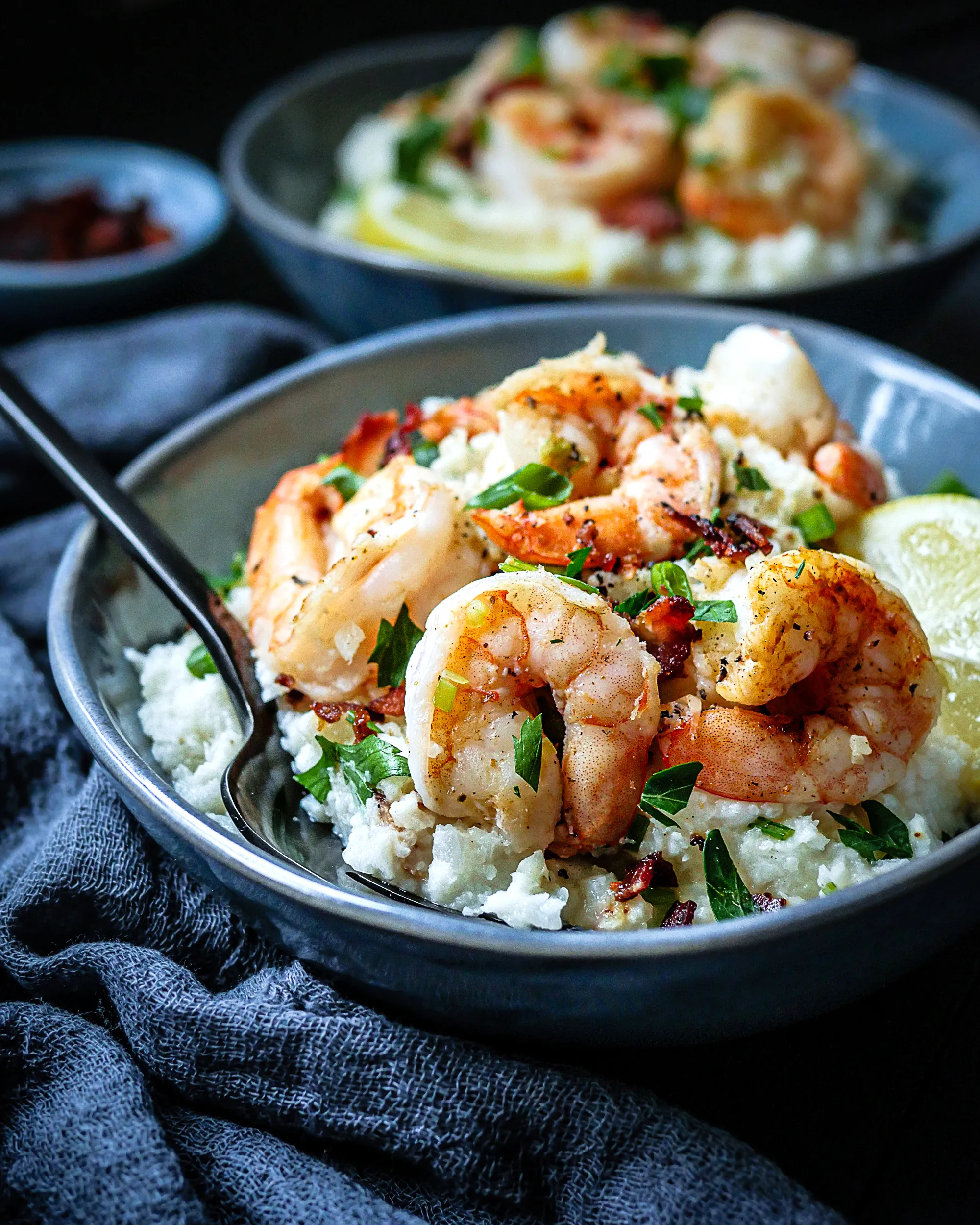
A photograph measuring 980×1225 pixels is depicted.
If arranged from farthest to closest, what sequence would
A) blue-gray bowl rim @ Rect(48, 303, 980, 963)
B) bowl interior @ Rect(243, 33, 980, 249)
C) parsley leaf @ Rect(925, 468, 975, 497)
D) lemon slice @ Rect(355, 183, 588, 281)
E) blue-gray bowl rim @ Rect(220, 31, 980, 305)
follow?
bowl interior @ Rect(243, 33, 980, 249) < lemon slice @ Rect(355, 183, 588, 281) < blue-gray bowl rim @ Rect(220, 31, 980, 305) < parsley leaf @ Rect(925, 468, 975, 497) < blue-gray bowl rim @ Rect(48, 303, 980, 963)

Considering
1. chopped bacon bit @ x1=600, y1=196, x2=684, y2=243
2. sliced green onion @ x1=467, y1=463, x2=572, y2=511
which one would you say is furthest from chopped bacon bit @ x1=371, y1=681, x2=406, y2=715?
chopped bacon bit @ x1=600, y1=196, x2=684, y2=243

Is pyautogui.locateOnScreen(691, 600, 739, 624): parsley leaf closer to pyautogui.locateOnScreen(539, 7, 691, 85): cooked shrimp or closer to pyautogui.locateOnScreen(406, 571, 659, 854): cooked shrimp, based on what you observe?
pyautogui.locateOnScreen(406, 571, 659, 854): cooked shrimp

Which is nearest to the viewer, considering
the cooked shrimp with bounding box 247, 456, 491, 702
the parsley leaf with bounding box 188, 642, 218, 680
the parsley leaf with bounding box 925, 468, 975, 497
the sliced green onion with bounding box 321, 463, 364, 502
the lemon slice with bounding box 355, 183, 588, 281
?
the cooked shrimp with bounding box 247, 456, 491, 702

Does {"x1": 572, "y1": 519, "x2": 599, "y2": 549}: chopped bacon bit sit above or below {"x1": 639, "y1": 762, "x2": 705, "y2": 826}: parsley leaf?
above

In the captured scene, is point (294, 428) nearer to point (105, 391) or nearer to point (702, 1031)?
point (105, 391)

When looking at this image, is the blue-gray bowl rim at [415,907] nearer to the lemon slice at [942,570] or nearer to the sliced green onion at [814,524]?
the lemon slice at [942,570]

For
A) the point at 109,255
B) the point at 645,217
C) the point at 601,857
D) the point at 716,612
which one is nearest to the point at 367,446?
the point at 716,612

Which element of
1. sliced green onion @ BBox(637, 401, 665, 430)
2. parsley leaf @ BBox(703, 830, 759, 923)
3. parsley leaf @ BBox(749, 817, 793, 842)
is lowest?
parsley leaf @ BBox(703, 830, 759, 923)

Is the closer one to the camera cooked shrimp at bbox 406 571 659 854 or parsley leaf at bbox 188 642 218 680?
cooked shrimp at bbox 406 571 659 854
